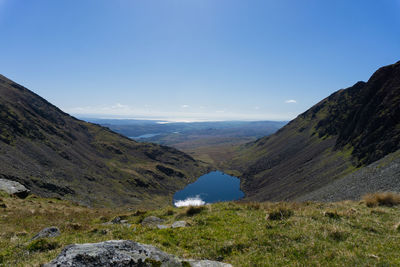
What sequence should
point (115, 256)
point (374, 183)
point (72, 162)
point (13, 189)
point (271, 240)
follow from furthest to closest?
point (72, 162), point (13, 189), point (374, 183), point (271, 240), point (115, 256)

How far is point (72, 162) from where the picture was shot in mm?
96000

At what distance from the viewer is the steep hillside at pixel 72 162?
221 ft

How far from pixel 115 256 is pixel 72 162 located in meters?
108

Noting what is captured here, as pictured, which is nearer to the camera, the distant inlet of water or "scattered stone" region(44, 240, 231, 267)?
"scattered stone" region(44, 240, 231, 267)

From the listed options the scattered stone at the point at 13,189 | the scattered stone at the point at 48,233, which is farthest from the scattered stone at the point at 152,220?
the scattered stone at the point at 13,189

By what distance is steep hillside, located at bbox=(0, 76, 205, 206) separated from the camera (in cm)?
6750

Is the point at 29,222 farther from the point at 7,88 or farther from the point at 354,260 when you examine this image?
the point at 7,88

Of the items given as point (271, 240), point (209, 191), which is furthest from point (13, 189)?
point (209, 191)

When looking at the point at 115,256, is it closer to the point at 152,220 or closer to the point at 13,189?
the point at 152,220

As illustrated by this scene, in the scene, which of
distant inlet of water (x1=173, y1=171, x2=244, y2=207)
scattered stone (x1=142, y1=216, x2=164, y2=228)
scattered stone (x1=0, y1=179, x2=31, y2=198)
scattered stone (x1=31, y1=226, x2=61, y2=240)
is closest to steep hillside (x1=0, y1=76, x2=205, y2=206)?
distant inlet of water (x1=173, y1=171, x2=244, y2=207)

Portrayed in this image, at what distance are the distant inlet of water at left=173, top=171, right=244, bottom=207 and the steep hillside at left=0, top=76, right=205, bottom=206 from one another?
7754 millimetres

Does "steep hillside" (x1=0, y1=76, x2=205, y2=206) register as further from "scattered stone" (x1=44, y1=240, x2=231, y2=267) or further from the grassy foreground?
"scattered stone" (x1=44, y1=240, x2=231, y2=267)

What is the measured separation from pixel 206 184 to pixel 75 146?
95700 millimetres

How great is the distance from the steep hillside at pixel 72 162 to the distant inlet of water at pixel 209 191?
775 centimetres
